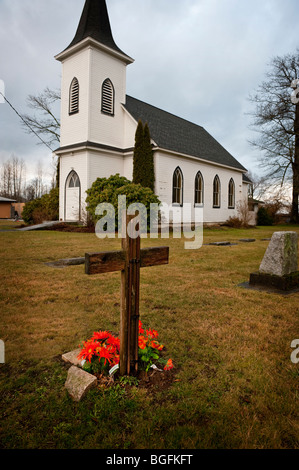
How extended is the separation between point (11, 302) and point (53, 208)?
15.9 metres

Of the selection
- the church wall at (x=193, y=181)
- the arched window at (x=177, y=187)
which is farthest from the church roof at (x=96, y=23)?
the arched window at (x=177, y=187)

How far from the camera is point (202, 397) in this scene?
6.84 feet

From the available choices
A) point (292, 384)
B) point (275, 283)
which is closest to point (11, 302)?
point (292, 384)

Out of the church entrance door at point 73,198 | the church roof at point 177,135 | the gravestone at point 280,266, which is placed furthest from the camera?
the church roof at point 177,135

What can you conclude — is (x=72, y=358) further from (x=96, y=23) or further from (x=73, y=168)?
(x=96, y=23)

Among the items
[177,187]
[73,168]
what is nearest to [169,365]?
[73,168]

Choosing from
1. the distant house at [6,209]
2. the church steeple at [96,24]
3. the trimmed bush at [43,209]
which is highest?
the church steeple at [96,24]

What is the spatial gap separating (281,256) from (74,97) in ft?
56.2

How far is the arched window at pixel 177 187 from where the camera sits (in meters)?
18.5

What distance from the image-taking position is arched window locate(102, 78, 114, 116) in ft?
56.4

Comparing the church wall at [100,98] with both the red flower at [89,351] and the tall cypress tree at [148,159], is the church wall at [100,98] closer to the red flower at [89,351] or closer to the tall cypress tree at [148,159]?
the tall cypress tree at [148,159]

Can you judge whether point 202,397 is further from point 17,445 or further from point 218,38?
point 218,38

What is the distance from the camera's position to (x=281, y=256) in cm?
491

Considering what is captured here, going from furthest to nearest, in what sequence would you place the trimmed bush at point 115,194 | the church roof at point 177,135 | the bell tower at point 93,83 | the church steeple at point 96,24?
the church roof at point 177,135
the church steeple at point 96,24
the bell tower at point 93,83
the trimmed bush at point 115,194
